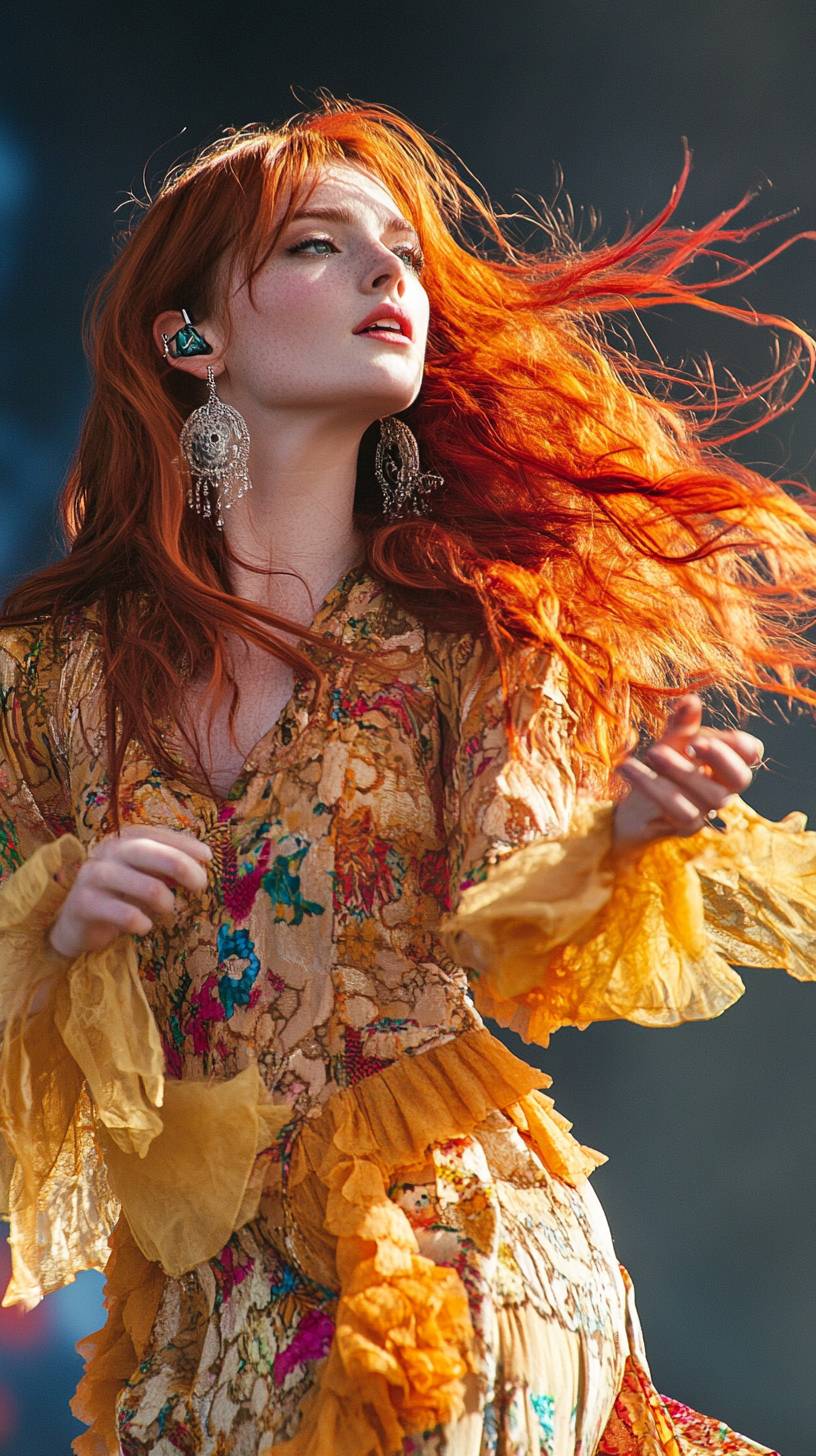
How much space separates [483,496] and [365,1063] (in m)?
0.60

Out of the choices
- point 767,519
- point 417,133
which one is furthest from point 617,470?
point 417,133

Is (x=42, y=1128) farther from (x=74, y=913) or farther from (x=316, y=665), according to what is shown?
(x=316, y=665)

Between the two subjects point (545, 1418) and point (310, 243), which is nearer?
point (545, 1418)

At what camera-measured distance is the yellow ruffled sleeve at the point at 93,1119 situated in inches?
50.4

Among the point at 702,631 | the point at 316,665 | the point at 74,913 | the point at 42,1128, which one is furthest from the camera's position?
the point at 702,631

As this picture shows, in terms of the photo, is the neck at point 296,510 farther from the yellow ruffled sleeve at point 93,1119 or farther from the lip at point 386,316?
the yellow ruffled sleeve at point 93,1119

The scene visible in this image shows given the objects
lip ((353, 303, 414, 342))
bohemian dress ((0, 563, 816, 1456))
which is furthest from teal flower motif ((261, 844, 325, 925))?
lip ((353, 303, 414, 342))

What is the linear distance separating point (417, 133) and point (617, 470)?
1.62 ft

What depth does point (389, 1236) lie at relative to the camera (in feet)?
4.22

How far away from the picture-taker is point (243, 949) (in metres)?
1.43

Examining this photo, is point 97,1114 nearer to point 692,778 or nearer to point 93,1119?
point 93,1119

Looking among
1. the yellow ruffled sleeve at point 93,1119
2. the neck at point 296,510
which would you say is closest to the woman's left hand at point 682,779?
Result: the yellow ruffled sleeve at point 93,1119

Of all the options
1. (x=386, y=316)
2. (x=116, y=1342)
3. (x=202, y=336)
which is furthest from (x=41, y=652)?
(x=116, y=1342)

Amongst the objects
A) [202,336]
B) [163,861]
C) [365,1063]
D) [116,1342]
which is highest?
[202,336]
